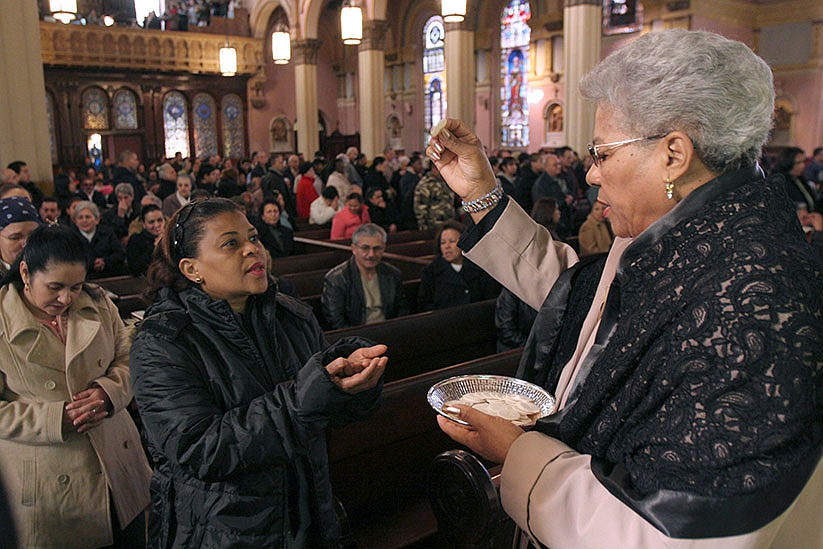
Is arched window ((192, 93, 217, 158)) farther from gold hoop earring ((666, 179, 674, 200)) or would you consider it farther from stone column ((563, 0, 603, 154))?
gold hoop earring ((666, 179, 674, 200))

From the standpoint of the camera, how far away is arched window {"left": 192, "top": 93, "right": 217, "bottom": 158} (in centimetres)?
2050

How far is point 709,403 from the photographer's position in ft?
3.38

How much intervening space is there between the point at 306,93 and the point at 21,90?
11310 millimetres

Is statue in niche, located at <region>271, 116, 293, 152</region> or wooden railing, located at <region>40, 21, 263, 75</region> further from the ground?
wooden railing, located at <region>40, 21, 263, 75</region>

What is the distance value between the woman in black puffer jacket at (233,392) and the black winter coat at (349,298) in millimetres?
2659

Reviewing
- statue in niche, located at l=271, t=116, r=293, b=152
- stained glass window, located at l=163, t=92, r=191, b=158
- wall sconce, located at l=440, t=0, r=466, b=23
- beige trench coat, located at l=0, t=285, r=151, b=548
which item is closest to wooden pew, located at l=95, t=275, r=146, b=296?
beige trench coat, located at l=0, t=285, r=151, b=548

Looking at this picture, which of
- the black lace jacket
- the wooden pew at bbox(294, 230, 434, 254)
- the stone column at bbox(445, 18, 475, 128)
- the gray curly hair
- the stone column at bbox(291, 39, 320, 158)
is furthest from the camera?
the stone column at bbox(291, 39, 320, 158)

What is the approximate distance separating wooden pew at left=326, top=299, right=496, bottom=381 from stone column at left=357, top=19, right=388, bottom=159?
11.6 meters

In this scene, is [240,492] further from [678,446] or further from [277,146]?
[277,146]

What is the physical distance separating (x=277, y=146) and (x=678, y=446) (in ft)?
72.1

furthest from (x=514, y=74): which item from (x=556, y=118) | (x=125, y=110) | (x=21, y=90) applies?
(x=21, y=90)

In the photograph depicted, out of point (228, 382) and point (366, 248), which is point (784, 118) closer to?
point (366, 248)

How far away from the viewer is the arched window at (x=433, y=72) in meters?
21.1

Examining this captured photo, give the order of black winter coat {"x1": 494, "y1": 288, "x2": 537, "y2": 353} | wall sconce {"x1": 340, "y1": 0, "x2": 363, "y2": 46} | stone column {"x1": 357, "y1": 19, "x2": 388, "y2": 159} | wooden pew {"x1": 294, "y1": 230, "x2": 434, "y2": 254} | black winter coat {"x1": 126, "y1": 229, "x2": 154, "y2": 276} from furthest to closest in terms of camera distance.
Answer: stone column {"x1": 357, "y1": 19, "x2": 388, "y2": 159} → wall sconce {"x1": 340, "y1": 0, "x2": 363, "y2": 46} → wooden pew {"x1": 294, "y1": 230, "x2": 434, "y2": 254} → black winter coat {"x1": 126, "y1": 229, "x2": 154, "y2": 276} → black winter coat {"x1": 494, "y1": 288, "x2": 537, "y2": 353}
